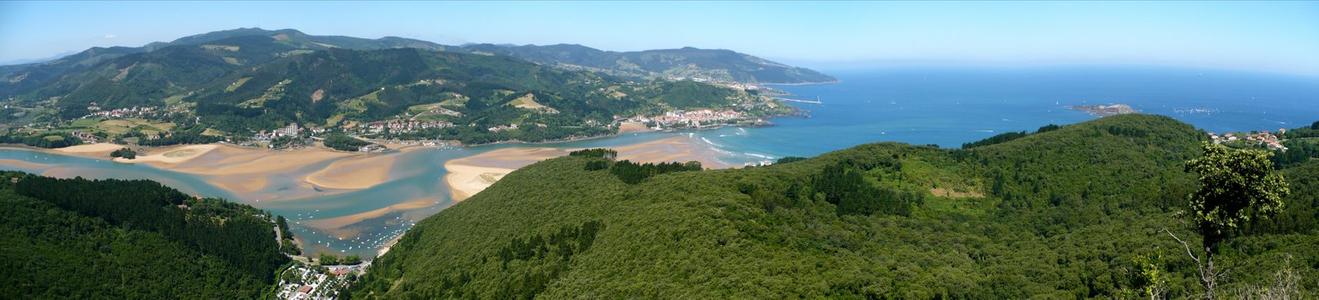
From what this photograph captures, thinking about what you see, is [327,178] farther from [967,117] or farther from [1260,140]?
[967,117]

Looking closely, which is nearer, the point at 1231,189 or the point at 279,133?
the point at 1231,189

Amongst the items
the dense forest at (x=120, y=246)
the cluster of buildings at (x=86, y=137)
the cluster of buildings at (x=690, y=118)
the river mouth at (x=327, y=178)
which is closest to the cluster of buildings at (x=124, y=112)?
the cluster of buildings at (x=86, y=137)

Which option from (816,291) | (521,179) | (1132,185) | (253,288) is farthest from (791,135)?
(816,291)

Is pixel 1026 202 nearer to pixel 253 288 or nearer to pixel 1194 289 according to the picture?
pixel 1194 289

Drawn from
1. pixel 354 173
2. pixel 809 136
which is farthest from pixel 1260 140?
pixel 354 173

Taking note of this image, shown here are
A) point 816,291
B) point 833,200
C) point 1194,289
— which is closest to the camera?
point 1194,289

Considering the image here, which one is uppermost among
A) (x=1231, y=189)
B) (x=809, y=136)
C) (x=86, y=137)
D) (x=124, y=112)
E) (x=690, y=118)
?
A: (x=1231, y=189)

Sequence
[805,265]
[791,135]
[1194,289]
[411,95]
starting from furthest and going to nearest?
[411,95], [791,135], [805,265], [1194,289]
